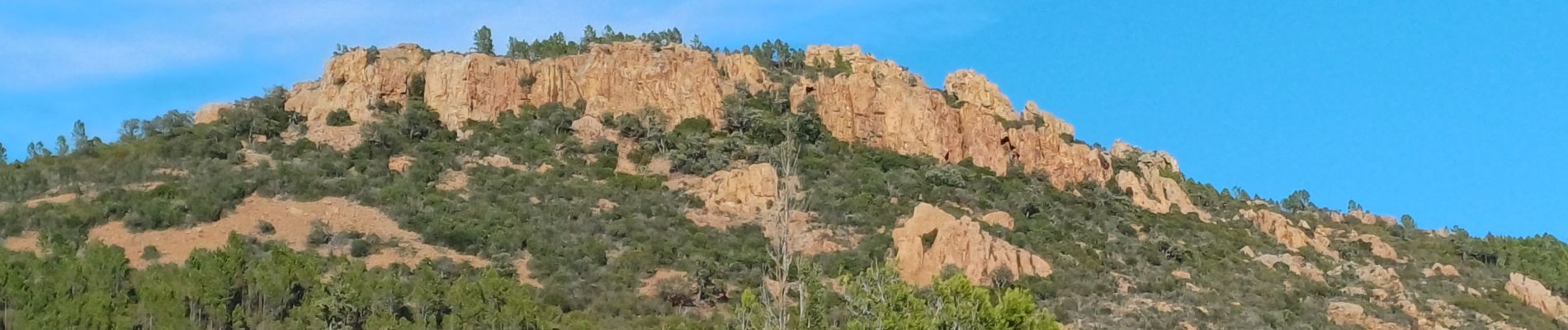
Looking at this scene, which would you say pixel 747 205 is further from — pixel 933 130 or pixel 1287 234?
pixel 1287 234

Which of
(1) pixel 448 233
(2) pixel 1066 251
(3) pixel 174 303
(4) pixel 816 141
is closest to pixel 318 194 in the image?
(1) pixel 448 233

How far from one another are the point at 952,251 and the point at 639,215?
1141cm

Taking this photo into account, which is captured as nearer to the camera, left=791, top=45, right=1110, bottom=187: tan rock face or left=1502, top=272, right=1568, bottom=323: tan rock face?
left=1502, top=272, right=1568, bottom=323: tan rock face

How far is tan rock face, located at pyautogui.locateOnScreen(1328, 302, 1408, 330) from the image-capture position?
1953 inches

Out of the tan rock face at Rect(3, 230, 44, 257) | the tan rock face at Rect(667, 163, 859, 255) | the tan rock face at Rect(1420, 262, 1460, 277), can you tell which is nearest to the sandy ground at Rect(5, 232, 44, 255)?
the tan rock face at Rect(3, 230, 44, 257)

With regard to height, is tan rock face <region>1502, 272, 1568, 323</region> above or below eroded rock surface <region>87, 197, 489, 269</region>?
below

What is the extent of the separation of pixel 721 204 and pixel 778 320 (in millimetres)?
35966

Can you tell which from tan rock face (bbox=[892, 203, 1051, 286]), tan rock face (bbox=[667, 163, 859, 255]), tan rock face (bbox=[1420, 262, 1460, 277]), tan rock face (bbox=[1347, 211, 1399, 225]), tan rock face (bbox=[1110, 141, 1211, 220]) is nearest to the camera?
tan rock face (bbox=[892, 203, 1051, 286])

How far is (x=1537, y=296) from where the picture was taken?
57.9 m

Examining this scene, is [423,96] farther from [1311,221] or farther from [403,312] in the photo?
[1311,221]

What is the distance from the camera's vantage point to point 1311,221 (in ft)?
239

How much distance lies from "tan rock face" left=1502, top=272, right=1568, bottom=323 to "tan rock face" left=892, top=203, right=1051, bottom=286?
1739 cm

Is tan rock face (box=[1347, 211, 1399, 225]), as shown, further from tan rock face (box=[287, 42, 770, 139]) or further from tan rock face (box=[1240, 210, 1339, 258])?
tan rock face (box=[287, 42, 770, 139])

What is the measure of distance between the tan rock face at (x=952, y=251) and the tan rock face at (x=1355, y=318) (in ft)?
27.1
